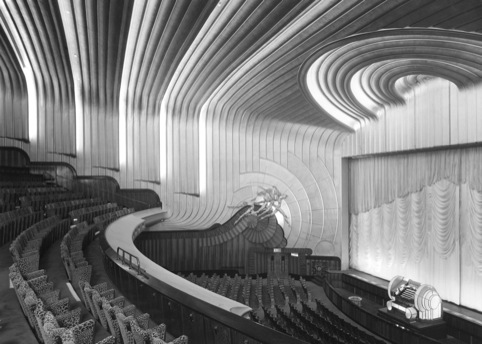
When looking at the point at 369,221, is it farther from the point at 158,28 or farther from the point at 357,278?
the point at 158,28

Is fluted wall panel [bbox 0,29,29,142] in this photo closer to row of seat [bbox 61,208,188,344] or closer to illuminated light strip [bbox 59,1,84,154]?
illuminated light strip [bbox 59,1,84,154]

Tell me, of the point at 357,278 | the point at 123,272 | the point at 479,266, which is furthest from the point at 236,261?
the point at 123,272

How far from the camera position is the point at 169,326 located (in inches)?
138


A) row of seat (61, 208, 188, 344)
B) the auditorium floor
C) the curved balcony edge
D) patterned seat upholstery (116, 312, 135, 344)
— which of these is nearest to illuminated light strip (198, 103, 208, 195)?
the auditorium floor

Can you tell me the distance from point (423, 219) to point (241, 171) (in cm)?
630

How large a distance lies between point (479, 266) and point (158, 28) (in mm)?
8527

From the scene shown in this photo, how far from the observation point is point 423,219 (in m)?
11.4

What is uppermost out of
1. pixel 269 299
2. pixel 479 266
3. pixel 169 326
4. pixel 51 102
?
pixel 51 102

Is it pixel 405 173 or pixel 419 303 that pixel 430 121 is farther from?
pixel 419 303

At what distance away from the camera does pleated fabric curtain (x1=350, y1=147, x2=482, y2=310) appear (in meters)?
9.99

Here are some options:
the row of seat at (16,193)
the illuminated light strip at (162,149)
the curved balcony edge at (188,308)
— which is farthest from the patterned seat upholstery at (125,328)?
the illuminated light strip at (162,149)

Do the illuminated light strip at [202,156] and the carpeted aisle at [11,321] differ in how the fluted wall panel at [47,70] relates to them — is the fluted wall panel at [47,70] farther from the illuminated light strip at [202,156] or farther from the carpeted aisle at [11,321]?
the carpeted aisle at [11,321]

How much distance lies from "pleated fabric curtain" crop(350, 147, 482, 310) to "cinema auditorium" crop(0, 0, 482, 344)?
5 centimetres

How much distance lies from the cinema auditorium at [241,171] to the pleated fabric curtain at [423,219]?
52mm
